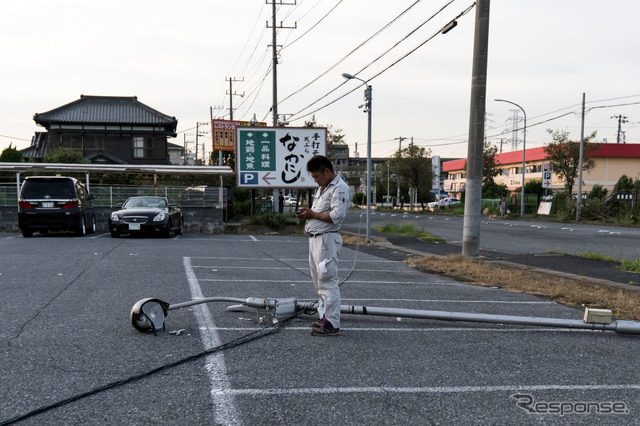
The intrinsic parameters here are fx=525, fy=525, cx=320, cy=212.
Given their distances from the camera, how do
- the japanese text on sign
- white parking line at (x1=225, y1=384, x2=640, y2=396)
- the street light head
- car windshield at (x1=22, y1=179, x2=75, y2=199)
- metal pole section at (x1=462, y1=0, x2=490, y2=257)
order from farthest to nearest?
the japanese text on sign, car windshield at (x1=22, y1=179, x2=75, y2=199), the street light head, metal pole section at (x1=462, y1=0, x2=490, y2=257), white parking line at (x1=225, y1=384, x2=640, y2=396)

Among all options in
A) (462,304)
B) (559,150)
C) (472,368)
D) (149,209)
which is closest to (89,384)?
(472,368)

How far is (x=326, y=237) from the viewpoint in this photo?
4828 millimetres

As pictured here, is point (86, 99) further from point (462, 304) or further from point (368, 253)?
point (462, 304)

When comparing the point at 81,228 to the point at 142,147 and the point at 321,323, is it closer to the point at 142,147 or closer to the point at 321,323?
the point at 321,323

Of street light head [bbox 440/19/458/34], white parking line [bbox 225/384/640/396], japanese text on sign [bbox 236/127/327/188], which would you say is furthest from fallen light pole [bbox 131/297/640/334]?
japanese text on sign [bbox 236/127/327/188]

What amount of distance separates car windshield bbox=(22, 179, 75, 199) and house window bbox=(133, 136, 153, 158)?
27914 millimetres

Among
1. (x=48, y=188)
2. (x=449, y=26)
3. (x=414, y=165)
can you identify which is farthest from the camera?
(x=414, y=165)

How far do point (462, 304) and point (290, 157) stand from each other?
56.6ft

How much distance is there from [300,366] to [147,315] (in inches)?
63.8

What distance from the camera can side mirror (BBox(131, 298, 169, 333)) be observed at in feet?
15.6

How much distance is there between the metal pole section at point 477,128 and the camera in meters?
11.4

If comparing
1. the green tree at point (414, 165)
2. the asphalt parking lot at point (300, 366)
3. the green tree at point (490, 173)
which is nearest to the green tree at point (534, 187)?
the green tree at point (490, 173)

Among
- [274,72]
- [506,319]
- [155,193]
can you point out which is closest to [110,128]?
[274,72]

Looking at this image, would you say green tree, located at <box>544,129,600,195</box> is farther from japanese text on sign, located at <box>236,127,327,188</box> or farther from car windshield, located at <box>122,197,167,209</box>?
car windshield, located at <box>122,197,167,209</box>
